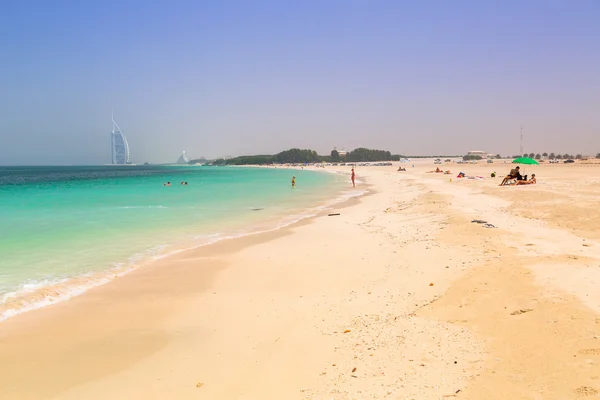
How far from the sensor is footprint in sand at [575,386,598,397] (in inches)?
147

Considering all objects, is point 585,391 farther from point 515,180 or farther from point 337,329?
point 515,180

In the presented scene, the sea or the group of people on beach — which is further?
the group of people on beach

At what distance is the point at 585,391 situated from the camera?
379 centimetres

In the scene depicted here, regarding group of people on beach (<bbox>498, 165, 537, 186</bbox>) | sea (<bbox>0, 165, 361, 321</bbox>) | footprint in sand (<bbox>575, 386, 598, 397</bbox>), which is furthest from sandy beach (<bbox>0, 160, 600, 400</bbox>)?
group of people on beach (<bbox>498, 165, 537, 186</bbox>)

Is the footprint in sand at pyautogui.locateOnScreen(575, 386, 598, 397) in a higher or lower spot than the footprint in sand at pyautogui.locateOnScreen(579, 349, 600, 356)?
lower

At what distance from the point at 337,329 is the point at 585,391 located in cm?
321

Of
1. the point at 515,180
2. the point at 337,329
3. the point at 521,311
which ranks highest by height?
the point at 515,180

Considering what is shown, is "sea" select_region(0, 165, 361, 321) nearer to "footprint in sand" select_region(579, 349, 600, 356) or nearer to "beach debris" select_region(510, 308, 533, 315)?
"beach debris" select_region(510, 308, 533, 315)

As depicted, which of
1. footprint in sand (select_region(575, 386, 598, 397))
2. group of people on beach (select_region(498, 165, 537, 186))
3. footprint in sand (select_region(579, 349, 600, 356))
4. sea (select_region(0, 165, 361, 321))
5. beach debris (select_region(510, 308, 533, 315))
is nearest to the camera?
footprint in sand (select_region(575, 386, 598, 397))

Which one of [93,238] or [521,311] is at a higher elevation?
[521,311]

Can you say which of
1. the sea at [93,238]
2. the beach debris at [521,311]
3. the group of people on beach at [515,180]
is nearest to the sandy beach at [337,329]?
the beach debris at [521,311]

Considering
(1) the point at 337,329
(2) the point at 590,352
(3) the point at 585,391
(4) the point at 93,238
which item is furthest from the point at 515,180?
(3) the point at 585,391

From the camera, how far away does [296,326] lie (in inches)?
255

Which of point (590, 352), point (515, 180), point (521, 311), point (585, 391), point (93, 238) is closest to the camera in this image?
point (585, 391)
